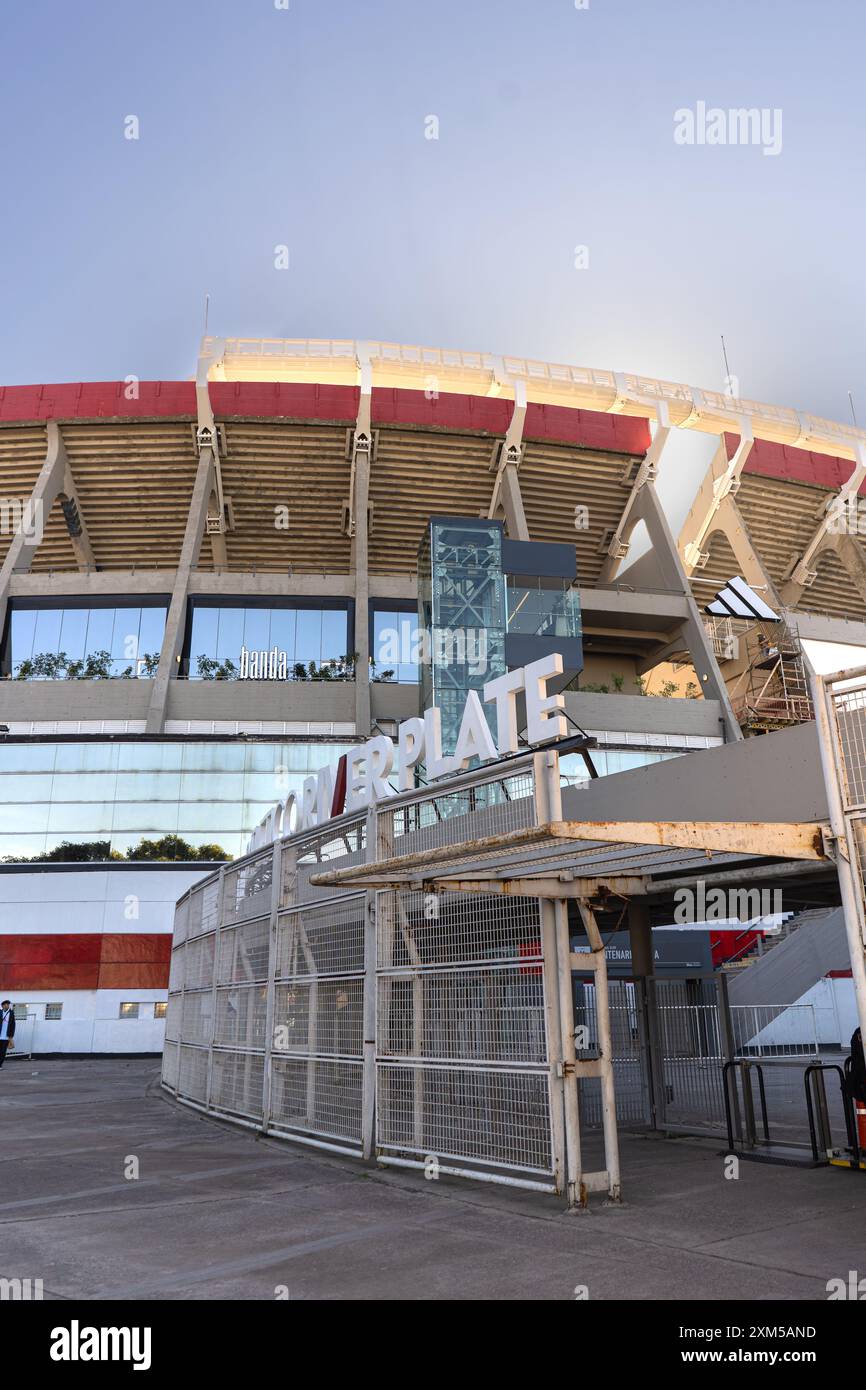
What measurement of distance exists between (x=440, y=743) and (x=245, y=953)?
3.52 m

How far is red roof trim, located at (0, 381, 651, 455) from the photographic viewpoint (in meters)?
33.6

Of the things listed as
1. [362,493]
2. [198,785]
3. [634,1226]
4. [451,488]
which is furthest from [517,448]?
[634,1226]

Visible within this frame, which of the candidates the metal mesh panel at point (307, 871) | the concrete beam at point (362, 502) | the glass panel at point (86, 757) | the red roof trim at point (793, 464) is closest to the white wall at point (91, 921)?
the glass panel at point (86, 757)

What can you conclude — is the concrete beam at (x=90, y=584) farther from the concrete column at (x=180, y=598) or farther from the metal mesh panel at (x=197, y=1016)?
the metal mesh panel at (x=197, y=1016)

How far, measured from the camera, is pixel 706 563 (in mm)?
41312

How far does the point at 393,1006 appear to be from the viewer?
8.39 metres

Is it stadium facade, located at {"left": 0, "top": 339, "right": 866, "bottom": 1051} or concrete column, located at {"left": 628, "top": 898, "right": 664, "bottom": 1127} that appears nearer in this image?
concrete column, located at {"left": 628, "top": 898, "right": 664, "bottom": 1127}

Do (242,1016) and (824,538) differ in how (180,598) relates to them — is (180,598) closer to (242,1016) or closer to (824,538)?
(242,1016)

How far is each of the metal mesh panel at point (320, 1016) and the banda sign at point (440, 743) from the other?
5.58 feet

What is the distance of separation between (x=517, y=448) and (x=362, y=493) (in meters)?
6.15

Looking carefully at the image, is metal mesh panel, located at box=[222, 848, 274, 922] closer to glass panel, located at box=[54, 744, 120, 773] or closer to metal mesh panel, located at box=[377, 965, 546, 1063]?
metal mesh panel, located at box=[377, 965, 546, 1063]

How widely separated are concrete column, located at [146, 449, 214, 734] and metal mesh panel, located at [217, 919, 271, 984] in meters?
18.6

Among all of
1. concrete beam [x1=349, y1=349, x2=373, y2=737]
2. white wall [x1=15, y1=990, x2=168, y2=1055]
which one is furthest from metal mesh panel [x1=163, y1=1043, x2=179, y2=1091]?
concrete beam [x1=349, y1=349, x2=373, y2=737]

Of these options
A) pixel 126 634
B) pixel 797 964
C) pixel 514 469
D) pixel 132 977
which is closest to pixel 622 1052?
pixel 797 964
